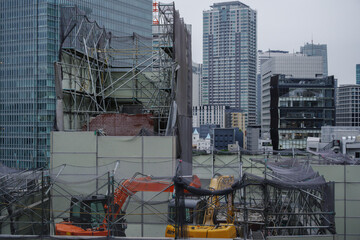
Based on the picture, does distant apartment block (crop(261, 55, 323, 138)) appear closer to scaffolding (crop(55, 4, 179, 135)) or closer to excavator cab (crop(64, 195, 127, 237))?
scaffolding (crop(55, 4, 179, 135))

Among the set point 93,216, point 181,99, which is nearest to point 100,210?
point 93,216

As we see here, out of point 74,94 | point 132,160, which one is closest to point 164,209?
point 132,160

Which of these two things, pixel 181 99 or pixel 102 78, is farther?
pixel 102 78

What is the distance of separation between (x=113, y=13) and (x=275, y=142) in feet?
154

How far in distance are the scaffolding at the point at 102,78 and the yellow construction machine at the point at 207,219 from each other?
4047 mm

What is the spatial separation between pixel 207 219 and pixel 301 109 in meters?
58.5

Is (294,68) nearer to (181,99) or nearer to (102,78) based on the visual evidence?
(102,78)

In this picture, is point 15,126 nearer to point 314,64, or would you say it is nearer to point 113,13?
point 113,13

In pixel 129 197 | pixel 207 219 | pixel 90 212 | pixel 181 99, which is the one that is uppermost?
pixel 181 99

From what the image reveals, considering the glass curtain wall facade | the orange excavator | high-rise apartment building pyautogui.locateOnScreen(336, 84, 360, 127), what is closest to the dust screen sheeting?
the orange excavator

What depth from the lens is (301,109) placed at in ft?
232

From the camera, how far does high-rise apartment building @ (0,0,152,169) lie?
81.7 meters

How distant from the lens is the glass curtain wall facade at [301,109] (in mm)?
69062

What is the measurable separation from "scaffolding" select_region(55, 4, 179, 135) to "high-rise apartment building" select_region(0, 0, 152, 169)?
61.3 m
